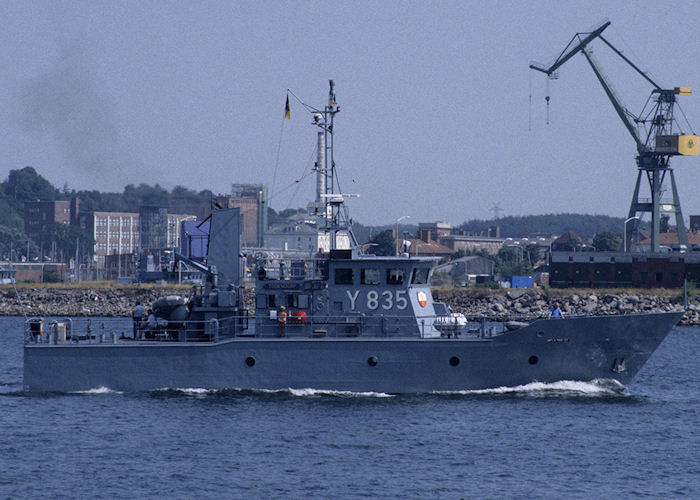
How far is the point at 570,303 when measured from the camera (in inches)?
2739

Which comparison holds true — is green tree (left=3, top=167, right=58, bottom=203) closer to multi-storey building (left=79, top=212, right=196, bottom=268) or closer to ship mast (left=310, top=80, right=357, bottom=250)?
multi-storey building (left=79, top=212, right=196, bottom=268)

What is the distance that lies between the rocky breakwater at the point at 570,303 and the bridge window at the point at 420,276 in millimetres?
36782

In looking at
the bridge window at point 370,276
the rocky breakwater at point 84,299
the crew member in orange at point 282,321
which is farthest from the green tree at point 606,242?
the crew member in orange at point 282,321

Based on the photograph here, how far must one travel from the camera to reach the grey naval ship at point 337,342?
28.0 metres

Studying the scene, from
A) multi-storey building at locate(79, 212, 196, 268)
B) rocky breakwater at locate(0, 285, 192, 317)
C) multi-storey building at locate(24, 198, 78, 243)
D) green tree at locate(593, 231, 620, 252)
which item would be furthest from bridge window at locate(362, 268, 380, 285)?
multi-storey building at locate(24, 198, 78, 243)

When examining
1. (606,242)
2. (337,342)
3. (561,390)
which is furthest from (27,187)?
(561,390)

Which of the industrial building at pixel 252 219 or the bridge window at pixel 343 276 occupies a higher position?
the industrial building at pixel 252 219

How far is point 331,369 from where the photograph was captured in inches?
1104

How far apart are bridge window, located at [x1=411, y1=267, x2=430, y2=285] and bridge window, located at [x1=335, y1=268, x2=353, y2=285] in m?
1.87

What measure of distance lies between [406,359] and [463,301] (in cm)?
4728

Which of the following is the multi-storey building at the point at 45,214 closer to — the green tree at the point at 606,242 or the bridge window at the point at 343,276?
the green tree at the point at 606,242

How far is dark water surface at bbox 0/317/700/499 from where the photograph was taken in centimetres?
2069

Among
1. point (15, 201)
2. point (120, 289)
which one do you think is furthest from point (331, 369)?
point (15, 201)

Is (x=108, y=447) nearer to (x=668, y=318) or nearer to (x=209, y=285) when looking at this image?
(x=209, y=285)
